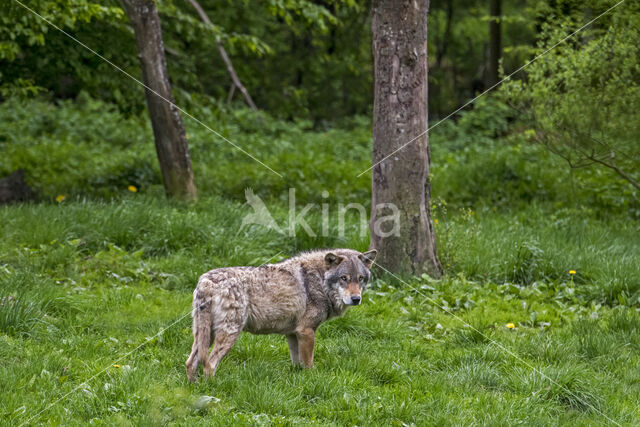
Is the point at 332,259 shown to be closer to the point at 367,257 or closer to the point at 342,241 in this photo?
the point at 367,257

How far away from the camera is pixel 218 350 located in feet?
18.7

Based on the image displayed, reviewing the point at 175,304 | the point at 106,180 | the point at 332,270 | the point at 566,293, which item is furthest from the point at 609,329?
the point at 106,180

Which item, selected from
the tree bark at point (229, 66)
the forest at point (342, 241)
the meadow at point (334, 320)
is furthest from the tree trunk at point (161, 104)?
the tree bark at point (229, 66)

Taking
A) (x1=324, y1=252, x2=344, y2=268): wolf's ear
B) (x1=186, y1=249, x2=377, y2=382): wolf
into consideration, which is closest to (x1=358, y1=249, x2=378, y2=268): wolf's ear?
(x1=186, y1=249, x2=377, y2=382): wolf

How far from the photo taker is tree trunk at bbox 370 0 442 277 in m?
8.80

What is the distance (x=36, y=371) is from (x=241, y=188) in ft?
28.8

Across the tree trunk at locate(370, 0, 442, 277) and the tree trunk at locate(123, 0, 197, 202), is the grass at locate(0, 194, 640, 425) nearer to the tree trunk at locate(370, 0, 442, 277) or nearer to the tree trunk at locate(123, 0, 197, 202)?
the tree trunk at locate(370, 0, 442, 277)

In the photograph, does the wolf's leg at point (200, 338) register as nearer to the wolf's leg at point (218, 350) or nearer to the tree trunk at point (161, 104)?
the wolf's leg at point (218, 350)

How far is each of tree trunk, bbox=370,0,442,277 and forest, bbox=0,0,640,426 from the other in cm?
3

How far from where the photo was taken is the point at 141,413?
5098 millimetres

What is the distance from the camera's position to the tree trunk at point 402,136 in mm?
8805

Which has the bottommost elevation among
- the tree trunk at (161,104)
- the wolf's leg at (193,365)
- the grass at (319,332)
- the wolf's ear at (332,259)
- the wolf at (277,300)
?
the grass at (319,332)

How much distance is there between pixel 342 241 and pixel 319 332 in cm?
321

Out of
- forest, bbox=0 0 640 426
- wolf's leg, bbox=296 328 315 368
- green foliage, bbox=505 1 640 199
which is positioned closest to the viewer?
forest, bbox=0 0 640 426
